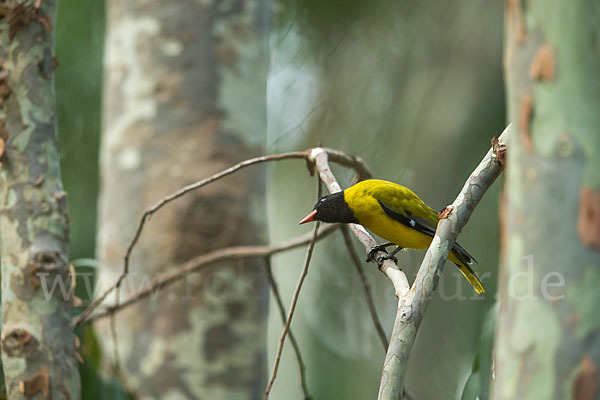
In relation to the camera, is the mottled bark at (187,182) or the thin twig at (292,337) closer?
the thin twig at (292,337)

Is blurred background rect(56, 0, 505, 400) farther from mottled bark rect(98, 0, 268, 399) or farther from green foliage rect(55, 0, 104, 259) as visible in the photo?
mottled bark rect(98, 0, 268, 399)

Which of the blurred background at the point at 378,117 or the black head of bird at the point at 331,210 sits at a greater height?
the blurred background at the point at 378,117

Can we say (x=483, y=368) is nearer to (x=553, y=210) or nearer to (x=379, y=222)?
(x=379, y=222)

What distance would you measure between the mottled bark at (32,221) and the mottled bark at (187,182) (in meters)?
1.83

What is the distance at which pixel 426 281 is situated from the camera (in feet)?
5.21

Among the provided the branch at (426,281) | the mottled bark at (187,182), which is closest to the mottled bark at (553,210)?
the branch at (426,281)

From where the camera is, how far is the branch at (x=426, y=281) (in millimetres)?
1441

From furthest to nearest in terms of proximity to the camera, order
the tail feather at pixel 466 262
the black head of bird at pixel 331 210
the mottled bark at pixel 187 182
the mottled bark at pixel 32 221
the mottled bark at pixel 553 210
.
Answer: the mottled bark at pixel 187 182 < the tail feather at pixel 466 262 < the black head of bird at pixel 331 210 < the mottled bark at pixel 32 221 < the mottled bark at pixel 553 210

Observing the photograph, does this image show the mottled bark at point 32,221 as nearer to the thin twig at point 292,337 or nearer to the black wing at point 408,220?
the thin twig at point 292,337

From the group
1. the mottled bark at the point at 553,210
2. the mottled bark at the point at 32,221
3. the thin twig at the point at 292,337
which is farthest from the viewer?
the thin twig at the point at 292,337

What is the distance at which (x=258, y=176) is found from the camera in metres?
4.56

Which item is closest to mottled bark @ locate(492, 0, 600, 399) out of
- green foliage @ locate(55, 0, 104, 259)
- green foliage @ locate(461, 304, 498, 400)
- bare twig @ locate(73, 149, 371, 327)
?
green foliage @ locate(461, 304, 498, 400)

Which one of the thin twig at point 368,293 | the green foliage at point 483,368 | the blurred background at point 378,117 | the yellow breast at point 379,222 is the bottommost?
the green foliage at point 483,368

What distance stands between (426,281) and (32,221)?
1355 millimetres
